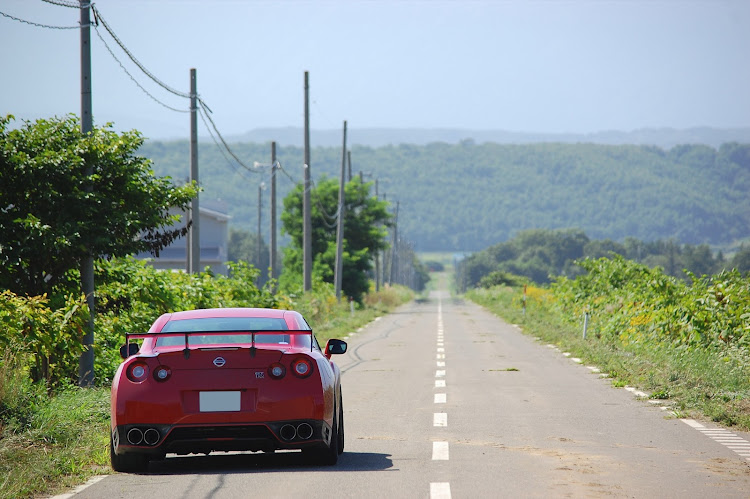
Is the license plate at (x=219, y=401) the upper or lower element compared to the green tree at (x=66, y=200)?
lower

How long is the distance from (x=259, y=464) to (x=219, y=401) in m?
1.24

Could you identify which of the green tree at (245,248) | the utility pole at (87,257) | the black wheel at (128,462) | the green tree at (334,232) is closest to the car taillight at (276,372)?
the black wheel at (128,462)

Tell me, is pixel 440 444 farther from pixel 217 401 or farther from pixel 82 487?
pixel 82 487

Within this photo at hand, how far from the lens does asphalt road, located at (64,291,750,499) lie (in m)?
7.91

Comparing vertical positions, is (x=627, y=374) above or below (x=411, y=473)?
below

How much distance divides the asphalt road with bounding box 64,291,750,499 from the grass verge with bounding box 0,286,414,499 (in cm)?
42

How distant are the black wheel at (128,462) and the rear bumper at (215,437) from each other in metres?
0.10

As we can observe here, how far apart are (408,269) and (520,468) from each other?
141451mm

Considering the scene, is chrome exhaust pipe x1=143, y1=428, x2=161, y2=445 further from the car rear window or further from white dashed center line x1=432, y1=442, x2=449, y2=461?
white dashed center line x1=432, y1=442, x2=449, y2=461

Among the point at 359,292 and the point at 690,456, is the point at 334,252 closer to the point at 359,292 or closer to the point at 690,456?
the point at 359,292

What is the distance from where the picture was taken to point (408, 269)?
15025 centimetres

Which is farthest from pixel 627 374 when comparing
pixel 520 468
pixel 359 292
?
pixel 359 292

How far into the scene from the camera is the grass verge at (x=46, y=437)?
8188 millimetres

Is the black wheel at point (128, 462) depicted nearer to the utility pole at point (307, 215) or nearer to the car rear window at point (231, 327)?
the car rear window at point (231, 327)
